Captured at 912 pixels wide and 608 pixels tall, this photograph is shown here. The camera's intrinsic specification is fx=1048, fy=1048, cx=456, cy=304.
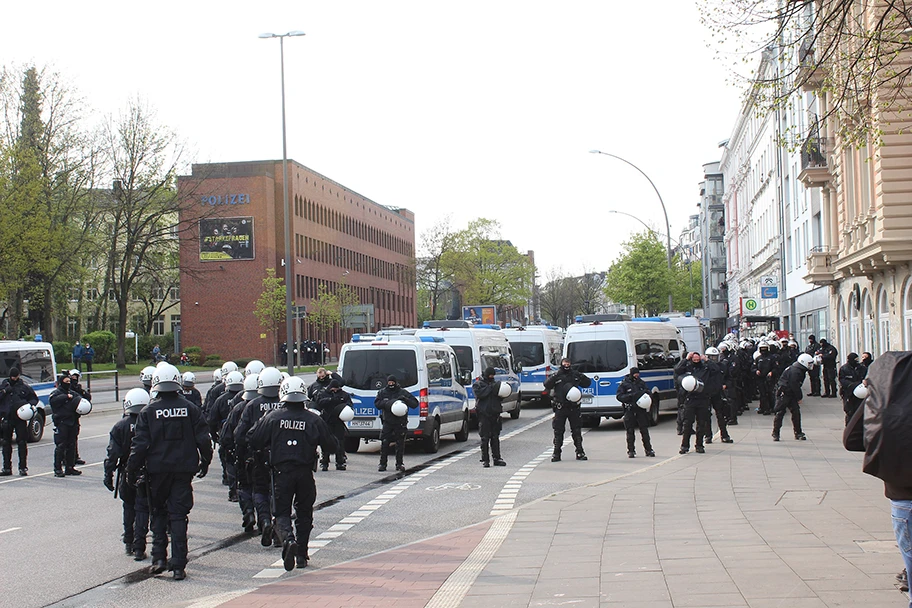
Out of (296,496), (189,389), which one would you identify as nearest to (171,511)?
(296,496)

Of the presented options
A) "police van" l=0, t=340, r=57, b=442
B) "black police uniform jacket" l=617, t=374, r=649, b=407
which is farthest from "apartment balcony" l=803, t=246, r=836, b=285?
"police van" l=0, t=340, r=57, b=442

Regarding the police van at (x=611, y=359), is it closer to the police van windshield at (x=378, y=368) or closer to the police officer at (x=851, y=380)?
the police officer at (x=851, y=380)

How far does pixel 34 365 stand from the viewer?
25.9 metres

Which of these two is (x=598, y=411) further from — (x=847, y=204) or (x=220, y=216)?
(x=220, y=216)

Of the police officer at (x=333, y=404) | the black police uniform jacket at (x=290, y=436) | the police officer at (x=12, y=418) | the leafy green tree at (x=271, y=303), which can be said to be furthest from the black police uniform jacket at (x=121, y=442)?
the leafy green tree at (x=271, y=303)

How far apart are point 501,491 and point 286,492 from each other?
5.50m

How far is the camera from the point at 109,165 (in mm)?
53094

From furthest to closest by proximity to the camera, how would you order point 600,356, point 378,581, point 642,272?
point 642,272 → point 600,356 → point 378,581

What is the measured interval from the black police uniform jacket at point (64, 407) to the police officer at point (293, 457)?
8.43 meters

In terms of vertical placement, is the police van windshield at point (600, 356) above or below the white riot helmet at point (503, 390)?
above

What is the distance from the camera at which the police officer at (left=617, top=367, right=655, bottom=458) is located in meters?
17.6

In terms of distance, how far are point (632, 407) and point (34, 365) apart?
15.7m

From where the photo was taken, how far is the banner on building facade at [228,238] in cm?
7388

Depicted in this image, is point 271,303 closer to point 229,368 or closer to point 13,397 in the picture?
point 13,397
